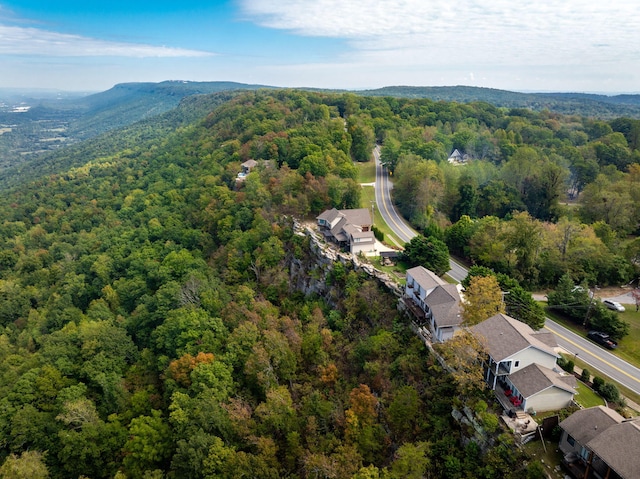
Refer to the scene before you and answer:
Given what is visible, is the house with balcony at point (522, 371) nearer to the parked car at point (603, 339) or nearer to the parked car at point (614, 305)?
the parked car at point (603, 339)

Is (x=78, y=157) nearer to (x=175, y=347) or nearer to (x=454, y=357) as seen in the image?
(x=175, y=347)

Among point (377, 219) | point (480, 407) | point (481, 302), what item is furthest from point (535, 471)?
point (377, 219)

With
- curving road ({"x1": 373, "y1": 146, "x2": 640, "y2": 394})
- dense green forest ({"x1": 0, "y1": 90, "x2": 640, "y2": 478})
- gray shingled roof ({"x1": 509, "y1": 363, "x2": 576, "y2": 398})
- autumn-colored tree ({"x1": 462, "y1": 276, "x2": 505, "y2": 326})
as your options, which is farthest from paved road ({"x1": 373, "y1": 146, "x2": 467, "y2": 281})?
gray shingled roof ({"x1": 509, "y1": 363, "x2": 576, "y2": 398})

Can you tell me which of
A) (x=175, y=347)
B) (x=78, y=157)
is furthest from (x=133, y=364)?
(x=78, y=157)

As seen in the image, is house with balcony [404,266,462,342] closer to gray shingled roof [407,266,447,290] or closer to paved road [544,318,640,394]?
gray shingled roof [407,266,447,290]

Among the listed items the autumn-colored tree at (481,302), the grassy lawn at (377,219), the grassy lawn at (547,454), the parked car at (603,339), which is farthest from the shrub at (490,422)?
the grassy lawn at (377,219)
